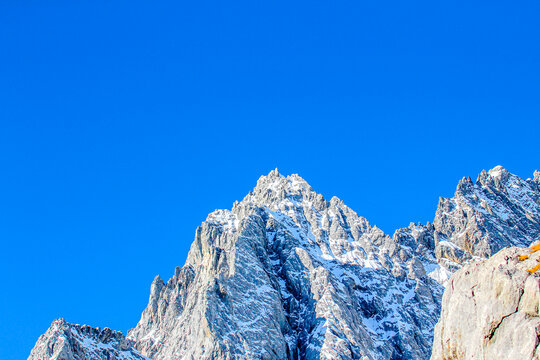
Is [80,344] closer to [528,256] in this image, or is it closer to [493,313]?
[493,313]

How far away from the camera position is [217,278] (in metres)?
192

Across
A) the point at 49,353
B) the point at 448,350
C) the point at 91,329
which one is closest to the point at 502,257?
the point at 448,350

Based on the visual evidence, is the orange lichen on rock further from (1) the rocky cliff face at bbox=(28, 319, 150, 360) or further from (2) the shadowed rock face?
(1) the rocky cliff face at bbox=(28, 319, 150, 360)

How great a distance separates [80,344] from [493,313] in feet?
422

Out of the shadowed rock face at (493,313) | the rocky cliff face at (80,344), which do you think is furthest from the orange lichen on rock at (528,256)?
the rocky cliff face at (80,344)

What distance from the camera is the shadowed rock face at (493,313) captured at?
47562 mm

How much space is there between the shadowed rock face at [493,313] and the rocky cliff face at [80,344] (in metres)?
116

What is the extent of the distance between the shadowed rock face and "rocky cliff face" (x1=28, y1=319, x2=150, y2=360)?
382 feet

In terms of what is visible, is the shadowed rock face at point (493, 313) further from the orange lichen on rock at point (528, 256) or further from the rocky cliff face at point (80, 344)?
the rocky cliff face at point (80, 344)

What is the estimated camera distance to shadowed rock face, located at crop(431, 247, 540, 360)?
47.6 meters

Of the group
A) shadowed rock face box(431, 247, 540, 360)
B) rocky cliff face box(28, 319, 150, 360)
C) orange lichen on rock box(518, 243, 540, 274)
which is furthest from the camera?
rocky cliff face box(28, 319, 150, 360)

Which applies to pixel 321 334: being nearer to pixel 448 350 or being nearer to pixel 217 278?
pixel 217 278

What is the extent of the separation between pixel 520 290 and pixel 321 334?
14362 cm

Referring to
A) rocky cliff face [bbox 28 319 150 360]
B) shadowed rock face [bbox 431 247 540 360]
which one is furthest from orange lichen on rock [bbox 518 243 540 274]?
rocky cliff face [bbox 28 319 150 360]
